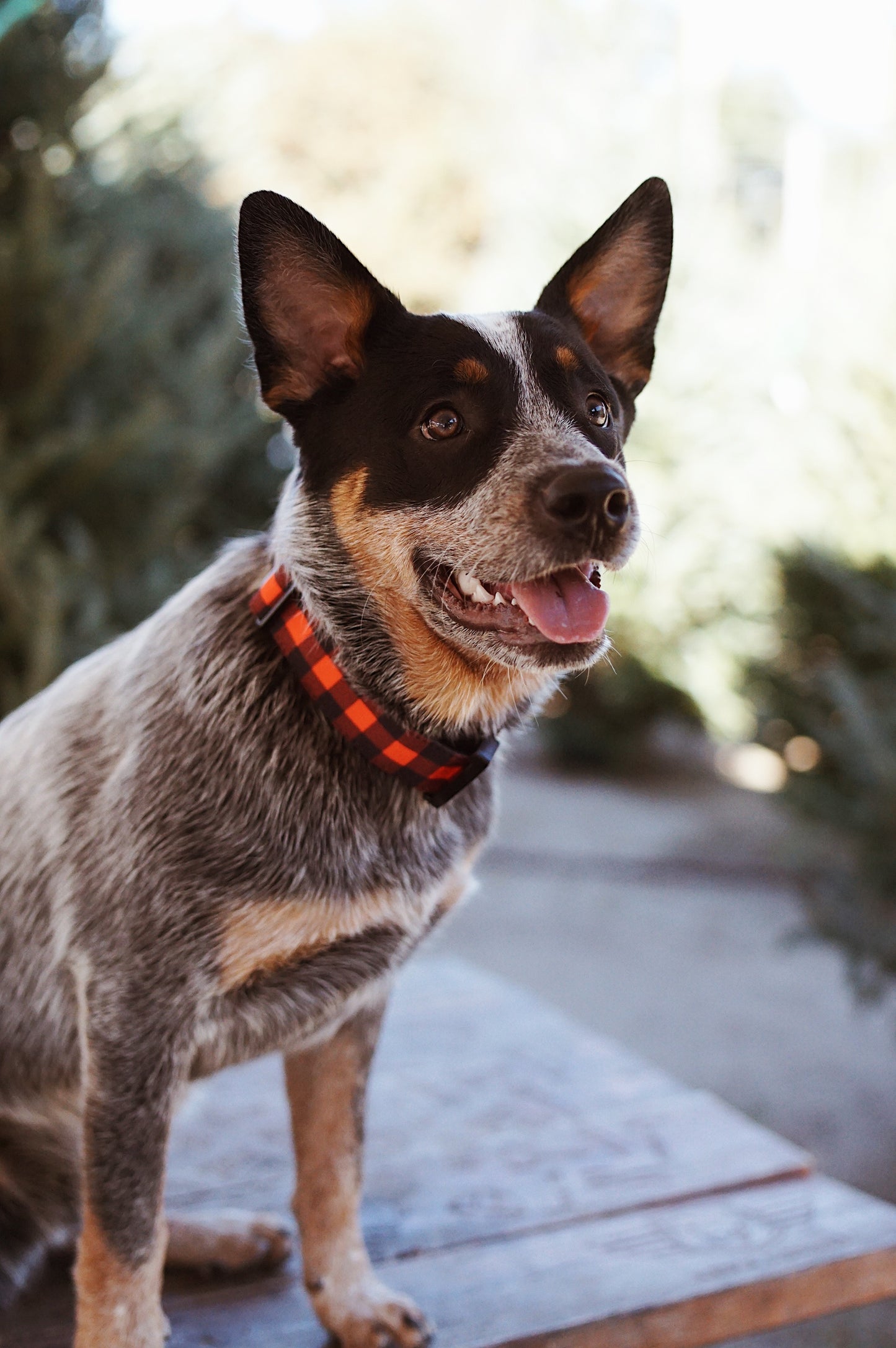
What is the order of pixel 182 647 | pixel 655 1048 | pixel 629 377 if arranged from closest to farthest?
pixel 182 647
pixel 629 377
pixel 655 1048

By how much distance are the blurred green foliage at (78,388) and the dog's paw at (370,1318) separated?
238cm

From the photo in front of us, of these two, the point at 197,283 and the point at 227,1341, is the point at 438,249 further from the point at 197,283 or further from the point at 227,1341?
the point at 227,1341

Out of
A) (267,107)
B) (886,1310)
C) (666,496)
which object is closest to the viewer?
(886,1310)

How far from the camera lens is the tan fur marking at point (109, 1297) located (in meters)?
1.30

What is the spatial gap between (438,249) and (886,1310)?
45.7 ft

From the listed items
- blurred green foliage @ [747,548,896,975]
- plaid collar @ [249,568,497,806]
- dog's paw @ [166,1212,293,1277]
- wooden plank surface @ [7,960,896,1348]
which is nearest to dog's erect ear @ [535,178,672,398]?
plaid collar @ [249,568,497,806]

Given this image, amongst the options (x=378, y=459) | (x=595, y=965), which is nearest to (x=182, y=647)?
(x=378, y=459)

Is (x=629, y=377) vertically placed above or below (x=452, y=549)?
above

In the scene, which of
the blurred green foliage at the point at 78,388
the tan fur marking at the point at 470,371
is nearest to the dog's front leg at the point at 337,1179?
the tan fur marking at the point at 470,371

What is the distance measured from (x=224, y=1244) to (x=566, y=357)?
1371 millimetres

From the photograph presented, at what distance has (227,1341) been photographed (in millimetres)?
1529

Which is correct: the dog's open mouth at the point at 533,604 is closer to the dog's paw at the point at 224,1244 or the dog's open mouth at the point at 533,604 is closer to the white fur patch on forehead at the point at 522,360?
the white fur patch on forehead at the point at 522,360

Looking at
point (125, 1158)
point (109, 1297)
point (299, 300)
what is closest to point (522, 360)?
point (299, 300)

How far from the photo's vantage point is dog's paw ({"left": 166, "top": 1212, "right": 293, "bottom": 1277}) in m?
1.66
